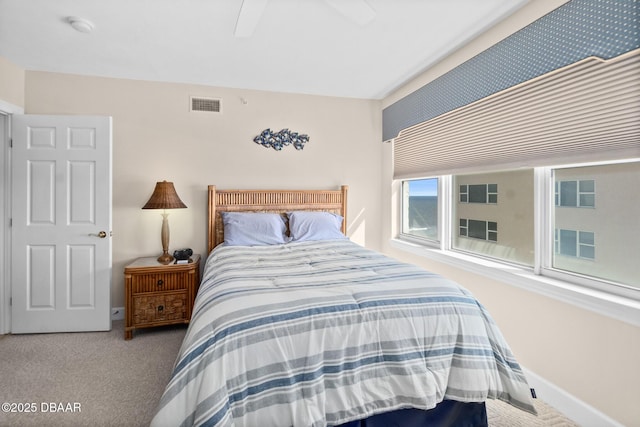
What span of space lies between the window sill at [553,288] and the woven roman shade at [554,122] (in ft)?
2.57

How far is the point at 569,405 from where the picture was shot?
78.3 inches

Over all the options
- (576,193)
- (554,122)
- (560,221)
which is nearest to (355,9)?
(554,122)

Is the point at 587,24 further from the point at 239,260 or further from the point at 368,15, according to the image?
the point at 239,260

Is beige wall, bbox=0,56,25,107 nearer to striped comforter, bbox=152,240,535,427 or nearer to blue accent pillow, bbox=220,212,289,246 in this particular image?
blue accent pillow, bbox=220,212,289,246

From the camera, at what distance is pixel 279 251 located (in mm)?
2926

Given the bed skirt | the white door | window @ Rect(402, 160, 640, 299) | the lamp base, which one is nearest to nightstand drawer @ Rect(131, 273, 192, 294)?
the lamp base

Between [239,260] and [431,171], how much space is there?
7.03 feet

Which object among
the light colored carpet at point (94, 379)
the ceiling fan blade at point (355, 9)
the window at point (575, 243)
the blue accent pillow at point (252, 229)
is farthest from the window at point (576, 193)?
the blue accent pillow at point (252, 229)

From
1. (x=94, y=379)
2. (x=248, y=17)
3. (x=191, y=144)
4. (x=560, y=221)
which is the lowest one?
(x=94, y=379)

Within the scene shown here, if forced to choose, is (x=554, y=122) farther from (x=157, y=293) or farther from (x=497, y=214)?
(x=157, y=293)

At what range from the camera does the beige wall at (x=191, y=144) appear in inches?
135

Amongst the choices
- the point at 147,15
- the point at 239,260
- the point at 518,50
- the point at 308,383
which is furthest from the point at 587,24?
the point at 147,15

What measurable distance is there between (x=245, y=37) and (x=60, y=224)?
2.52 metres

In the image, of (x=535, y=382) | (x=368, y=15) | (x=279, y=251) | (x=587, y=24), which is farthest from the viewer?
(x=279, y=251)
